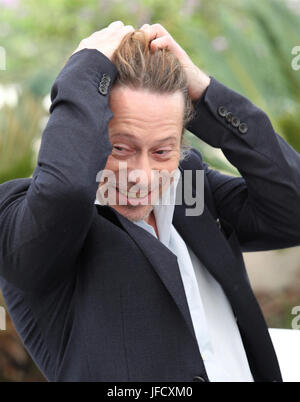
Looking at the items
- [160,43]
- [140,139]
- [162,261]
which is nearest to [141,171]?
[140,139]

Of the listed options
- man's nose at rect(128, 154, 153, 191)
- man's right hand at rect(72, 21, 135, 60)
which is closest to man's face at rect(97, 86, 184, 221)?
man's nose at rect(128, 154, 153, 191)

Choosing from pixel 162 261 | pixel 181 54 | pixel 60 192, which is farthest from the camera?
pixel 181 54

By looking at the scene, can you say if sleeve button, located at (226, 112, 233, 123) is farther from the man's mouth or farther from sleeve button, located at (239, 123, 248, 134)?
the man's mouth

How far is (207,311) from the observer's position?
5.49ft

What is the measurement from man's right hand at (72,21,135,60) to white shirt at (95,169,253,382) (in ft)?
1.33

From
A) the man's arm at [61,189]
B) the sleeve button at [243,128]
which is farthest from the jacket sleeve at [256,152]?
the man's arm at [61,189]

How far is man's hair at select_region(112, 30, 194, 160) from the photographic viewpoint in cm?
148

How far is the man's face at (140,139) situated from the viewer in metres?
1.47

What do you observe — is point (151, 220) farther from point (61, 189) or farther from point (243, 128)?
point (61, 189)

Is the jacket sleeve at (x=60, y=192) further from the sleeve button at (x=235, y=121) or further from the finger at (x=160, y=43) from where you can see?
the sleeve button at (x=235, y=121)

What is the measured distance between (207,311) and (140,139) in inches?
20.2

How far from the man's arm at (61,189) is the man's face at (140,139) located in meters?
0.07

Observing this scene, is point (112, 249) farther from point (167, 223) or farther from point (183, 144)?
point (183, 144)
